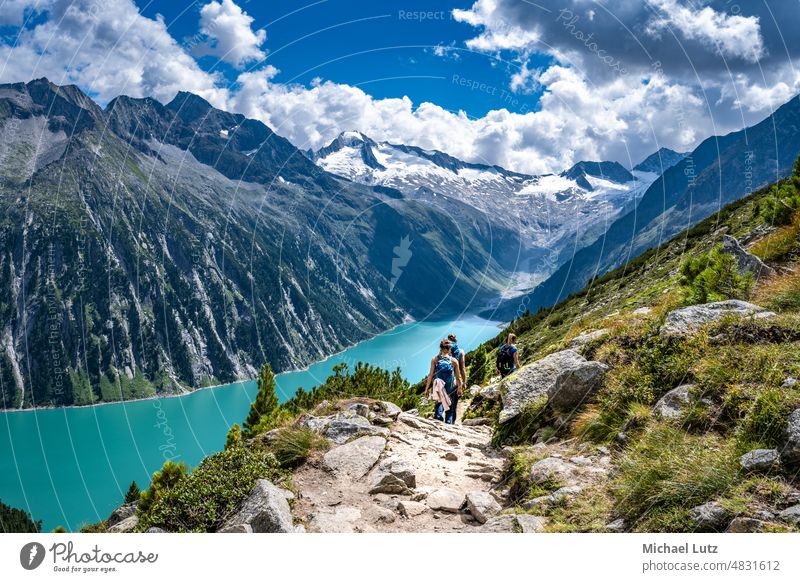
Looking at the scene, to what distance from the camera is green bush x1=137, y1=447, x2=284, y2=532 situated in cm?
848

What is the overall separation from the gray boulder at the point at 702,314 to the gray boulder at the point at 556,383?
145 centimetres

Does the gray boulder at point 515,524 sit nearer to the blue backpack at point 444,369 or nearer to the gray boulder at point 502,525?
the gray boulder at point 502,525

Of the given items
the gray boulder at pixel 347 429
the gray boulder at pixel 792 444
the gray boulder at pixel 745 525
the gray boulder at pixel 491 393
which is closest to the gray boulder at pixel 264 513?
the gray boulder at pixel 347 429

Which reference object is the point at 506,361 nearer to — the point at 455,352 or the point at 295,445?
the point at 455,352

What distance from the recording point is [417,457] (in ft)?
36.2

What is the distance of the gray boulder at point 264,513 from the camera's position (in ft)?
24.1

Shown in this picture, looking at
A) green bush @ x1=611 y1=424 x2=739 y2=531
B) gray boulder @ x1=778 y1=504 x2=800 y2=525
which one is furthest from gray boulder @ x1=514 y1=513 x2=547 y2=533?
gray boulder @ x1=778 y1=504 x2=800 y2=525

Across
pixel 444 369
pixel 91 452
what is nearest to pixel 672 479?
pixel 444 369

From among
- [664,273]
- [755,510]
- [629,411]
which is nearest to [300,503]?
[629,411]

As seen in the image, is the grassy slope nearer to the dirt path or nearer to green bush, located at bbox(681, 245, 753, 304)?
green bush, located at bbox(681, 245, 753, 304)

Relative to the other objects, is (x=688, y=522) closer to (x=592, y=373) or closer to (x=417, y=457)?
(x=592, y=373)

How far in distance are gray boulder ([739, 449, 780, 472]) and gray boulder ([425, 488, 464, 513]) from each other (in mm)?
4007

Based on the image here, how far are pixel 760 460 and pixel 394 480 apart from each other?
5340mm
